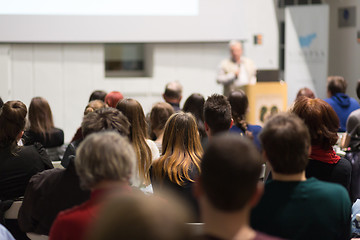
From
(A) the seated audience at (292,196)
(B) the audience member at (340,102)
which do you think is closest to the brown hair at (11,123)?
(A) the seated audience at (292,196)

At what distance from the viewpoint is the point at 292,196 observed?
210 cm

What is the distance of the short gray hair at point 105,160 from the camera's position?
1.94 metres

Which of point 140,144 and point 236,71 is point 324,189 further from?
point 236,71

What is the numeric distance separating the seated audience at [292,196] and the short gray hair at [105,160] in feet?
1.75

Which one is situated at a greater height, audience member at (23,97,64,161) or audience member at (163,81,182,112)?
audience member at (163,81,182,112)

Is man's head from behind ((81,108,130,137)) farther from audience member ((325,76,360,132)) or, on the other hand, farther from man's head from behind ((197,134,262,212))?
audience member ((325,76,360,132))

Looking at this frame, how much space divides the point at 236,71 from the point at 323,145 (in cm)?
546

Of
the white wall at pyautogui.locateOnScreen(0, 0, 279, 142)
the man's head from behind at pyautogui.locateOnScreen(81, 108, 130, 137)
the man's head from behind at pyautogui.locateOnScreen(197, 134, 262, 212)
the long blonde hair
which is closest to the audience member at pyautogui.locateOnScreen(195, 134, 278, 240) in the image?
the man's head from behind at pyautogui.locateOnScreen(197, 134, 262, 212)

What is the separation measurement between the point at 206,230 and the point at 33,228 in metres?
1.44

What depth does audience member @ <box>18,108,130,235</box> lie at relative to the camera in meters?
2.53

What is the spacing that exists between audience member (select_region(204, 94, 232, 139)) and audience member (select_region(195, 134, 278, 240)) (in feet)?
8.23

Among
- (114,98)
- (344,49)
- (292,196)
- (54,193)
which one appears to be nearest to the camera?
(292,196)

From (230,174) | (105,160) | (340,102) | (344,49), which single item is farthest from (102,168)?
(344,49)

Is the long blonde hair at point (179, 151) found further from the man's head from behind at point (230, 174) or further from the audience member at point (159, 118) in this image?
the man's head from behind at point (230, 174)
